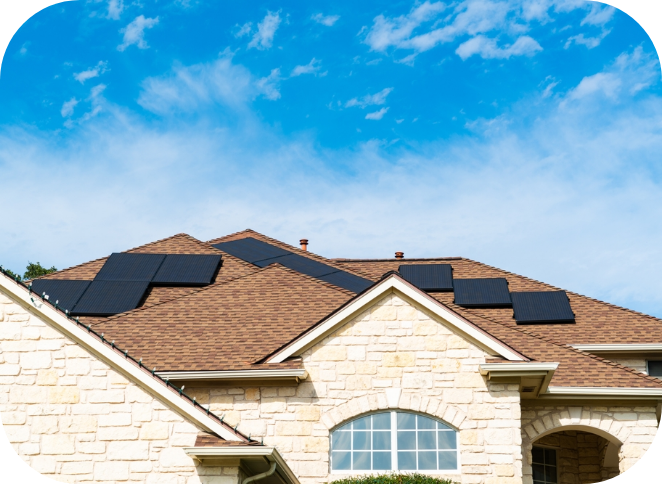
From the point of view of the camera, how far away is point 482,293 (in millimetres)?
20922

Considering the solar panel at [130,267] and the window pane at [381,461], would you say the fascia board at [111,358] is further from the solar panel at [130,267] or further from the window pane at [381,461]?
the solar panel at [130,267]

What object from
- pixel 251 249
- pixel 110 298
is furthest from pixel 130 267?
pixel 251 249

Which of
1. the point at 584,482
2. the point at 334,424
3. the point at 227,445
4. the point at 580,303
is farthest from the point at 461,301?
the point at 227,445

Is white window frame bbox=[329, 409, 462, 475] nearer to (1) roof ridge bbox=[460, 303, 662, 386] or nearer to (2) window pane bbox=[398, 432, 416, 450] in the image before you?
(2) window pane bbox=[398, 432, 416, 450]

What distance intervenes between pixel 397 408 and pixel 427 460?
3.32 feet

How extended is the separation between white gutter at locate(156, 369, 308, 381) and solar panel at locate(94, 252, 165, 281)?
18.0 feet

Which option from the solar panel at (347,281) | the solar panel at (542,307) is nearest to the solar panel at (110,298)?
the solar panel at (347,281)

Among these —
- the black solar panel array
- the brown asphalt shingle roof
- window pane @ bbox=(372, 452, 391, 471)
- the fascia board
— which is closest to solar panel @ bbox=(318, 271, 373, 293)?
the black solar panel array

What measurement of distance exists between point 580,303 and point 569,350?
156 inches

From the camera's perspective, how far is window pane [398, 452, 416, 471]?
46.4ft

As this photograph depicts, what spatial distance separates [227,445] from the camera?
10.7 meters

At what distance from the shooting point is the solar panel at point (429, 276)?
71.0 feet

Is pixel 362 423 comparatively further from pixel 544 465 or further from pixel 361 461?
pixel 544 465

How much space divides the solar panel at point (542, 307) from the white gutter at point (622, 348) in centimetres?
127
